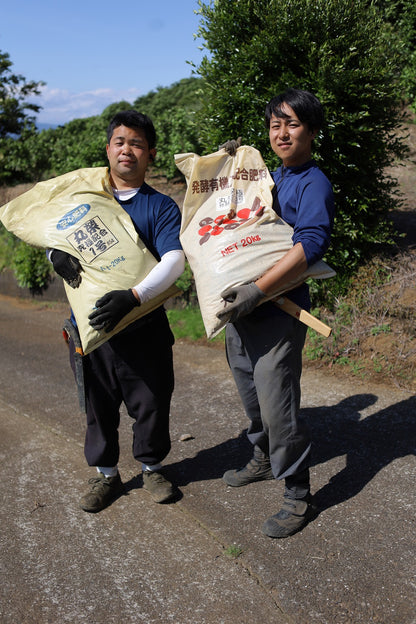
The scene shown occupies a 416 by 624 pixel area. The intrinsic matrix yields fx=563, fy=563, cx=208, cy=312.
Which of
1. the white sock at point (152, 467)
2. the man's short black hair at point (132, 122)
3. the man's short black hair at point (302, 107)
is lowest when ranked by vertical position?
the white sock at point (152, 467)

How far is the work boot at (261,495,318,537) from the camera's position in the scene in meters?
2.69

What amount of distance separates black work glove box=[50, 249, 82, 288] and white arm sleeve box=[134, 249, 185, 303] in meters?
0.31

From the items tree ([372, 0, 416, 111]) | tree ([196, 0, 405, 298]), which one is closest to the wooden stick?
tree ([196, 0, 405, 298])

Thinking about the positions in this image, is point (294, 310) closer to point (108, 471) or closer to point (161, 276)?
point (161, 276)

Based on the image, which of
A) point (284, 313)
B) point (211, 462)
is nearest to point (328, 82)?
point (284, 313)

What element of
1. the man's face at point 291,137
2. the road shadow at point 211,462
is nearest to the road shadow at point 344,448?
the road shadow at point 211,462

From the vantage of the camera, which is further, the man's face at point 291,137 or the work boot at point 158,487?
the work boot at point 158,487

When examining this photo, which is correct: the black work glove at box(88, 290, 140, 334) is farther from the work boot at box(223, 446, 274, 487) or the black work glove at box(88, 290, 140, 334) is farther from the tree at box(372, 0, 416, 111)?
the tree at box(372, 0, 416, 111)

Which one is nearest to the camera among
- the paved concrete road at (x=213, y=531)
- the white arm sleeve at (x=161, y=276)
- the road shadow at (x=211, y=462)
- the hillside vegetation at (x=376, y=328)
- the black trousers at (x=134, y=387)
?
the paved concrete road at (x=213, y=531)

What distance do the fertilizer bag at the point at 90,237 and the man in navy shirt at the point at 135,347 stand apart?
2.5 inches

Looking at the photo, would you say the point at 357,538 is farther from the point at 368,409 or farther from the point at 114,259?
the point at 114,259

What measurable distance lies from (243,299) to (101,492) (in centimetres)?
142

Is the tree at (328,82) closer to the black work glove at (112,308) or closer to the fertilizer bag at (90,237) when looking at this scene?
the fertilizer bag at (90,237)

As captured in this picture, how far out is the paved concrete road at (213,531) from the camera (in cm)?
230
